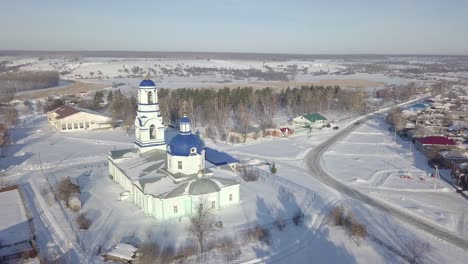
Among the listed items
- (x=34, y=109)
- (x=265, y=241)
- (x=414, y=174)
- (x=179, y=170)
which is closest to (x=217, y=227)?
(x=265, y=241)

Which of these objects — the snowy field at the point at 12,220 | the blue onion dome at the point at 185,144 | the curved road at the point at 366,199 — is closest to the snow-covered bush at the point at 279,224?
the blue onion dome at the point at 185,144

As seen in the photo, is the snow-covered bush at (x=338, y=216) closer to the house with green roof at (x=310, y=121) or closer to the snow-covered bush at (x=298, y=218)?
the snow-covered bush at (x=298, y=218)

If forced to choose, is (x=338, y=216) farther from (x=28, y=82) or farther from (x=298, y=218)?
(x=28, y=82)

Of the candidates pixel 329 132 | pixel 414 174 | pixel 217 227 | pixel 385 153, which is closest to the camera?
pixel 217 227

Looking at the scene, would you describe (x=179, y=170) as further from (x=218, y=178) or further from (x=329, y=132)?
(x=329, y=132)

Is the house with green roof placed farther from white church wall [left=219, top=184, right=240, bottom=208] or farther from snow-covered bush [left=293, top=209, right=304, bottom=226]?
snow-covered bush [left=293, top=209, right=304, bottom=226]

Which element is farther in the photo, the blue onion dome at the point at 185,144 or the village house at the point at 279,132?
the village house at the point at 279,132
